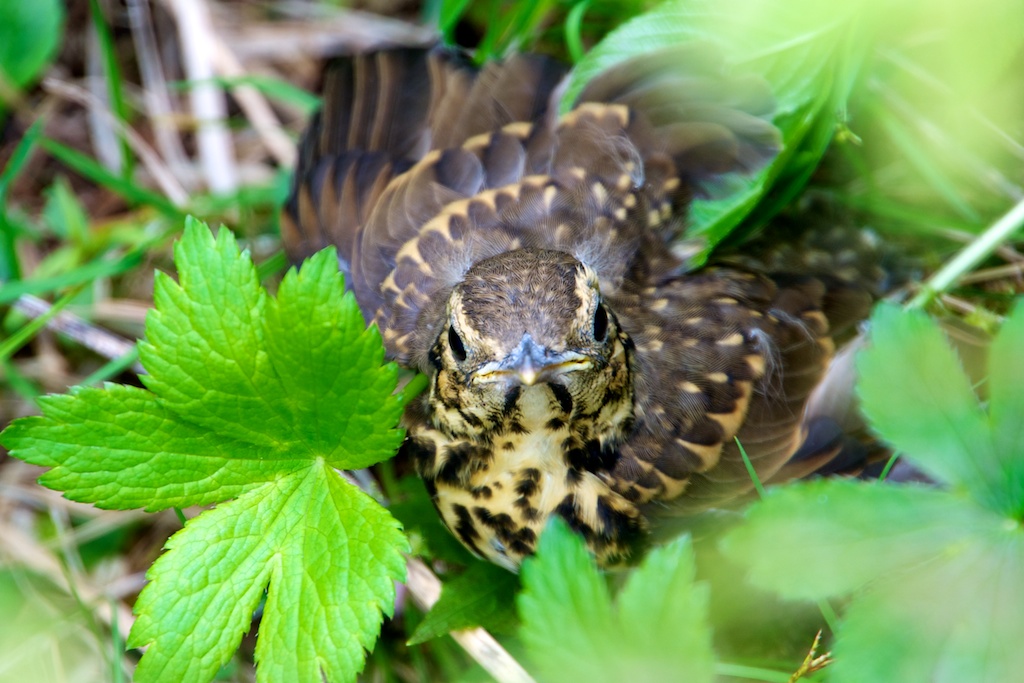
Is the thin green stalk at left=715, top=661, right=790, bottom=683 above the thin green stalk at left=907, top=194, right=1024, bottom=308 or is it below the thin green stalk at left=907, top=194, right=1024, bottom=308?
below

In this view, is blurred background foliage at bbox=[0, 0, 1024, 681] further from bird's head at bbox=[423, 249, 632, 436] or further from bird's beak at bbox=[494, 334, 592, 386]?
bird's beak at bbox=[494, 334, 592, 386]

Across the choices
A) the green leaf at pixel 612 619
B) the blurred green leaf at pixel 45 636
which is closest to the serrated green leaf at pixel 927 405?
the green leaf at pixel 612 619

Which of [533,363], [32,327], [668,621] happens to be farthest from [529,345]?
[32,327]

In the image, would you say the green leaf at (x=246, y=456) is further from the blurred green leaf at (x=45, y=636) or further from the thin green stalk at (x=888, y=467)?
the thin green stalk at (x=888, y=467)

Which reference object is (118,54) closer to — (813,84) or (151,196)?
(151,196)

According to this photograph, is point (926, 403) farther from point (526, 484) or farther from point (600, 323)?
point (526, 484)

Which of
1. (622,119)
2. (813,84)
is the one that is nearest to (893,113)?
(813,84)

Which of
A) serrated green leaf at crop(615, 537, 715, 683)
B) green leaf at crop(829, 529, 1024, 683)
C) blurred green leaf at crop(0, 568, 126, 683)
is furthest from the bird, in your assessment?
blurred green leaf at crop(0, 568, 126, 683)
